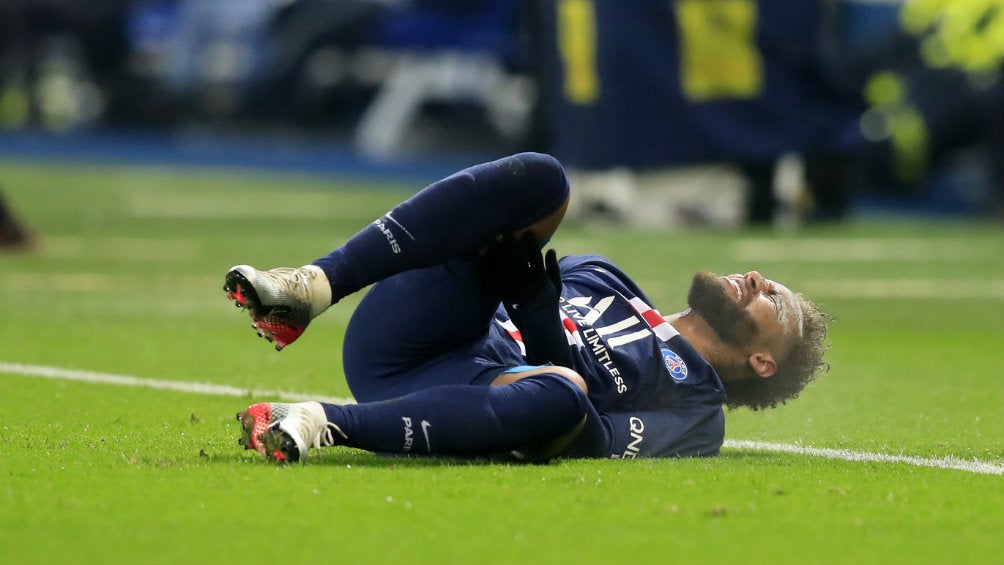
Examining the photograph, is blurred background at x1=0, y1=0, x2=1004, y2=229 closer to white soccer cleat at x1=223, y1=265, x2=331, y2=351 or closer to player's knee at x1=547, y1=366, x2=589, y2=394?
player's knee at x1=547, y1=366, x2=589, y2=394

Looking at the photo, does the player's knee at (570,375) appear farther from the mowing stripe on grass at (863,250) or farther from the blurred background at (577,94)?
the blurred background at (577,94)

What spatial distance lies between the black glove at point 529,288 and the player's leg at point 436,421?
0.18m

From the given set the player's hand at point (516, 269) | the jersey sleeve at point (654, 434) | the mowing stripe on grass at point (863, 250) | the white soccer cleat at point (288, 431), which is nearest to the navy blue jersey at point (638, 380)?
the jersey sleeve at point (654, 434)

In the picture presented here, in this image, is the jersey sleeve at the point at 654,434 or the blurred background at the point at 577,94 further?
the blurred background at the point at 577,94

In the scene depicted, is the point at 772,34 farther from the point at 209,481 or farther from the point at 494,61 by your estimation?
the point at 209,481

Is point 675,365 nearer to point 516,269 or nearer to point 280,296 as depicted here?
point 516,269

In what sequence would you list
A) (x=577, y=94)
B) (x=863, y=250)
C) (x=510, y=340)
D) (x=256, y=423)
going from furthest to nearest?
(x=577, y=94)
(x=863, y=250)
(x=510, y=340)
(x=256, y=423)

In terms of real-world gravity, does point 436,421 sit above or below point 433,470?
above

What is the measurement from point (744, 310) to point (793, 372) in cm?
26

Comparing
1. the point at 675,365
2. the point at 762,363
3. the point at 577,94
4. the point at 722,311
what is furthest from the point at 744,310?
the point at 577,94

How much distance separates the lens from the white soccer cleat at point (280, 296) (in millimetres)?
3799

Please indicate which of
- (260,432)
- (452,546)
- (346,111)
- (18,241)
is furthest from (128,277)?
(346,111)

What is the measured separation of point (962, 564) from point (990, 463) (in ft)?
4.38

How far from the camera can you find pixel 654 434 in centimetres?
430
